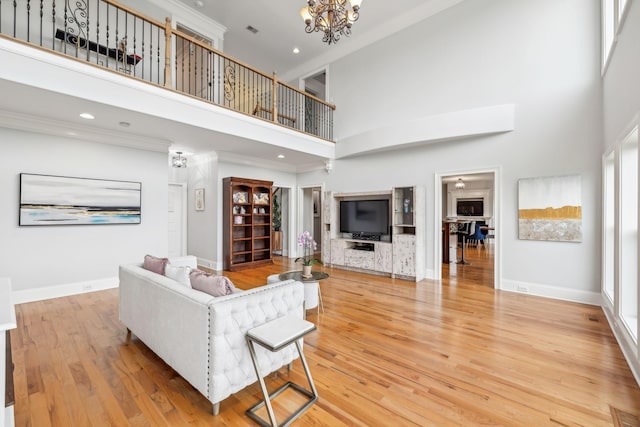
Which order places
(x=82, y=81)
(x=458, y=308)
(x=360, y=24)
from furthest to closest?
(x=360, y=24) → (x=458, y=308) → (x=82, y=81)

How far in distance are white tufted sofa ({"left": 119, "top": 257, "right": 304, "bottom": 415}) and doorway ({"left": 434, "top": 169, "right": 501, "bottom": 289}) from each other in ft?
12.7

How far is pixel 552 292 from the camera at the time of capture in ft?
13.8

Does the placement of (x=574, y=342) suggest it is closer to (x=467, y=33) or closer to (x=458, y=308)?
(x=458, y=308)

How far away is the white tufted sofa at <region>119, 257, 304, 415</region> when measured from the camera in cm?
179

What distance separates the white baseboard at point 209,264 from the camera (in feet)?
20.5

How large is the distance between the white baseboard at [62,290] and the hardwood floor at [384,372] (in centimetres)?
34

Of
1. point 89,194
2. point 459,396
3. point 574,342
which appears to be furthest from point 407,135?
point 89,194

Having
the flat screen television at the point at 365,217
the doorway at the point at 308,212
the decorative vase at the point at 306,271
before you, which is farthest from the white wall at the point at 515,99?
the decorative vase at the point at 306,271

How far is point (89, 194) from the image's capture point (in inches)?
177

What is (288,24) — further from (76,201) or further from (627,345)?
(627,345)

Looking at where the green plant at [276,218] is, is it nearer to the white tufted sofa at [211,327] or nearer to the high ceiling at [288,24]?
the high ceiling at [288,24]

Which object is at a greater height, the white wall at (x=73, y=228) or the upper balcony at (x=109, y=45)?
the upper balcony at (x=109, y=45)

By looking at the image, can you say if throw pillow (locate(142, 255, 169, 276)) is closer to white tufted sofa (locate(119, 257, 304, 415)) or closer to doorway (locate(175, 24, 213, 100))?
white tufted sofa (locate(119, 257, 304, 415))

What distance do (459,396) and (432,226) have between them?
3.70 m
